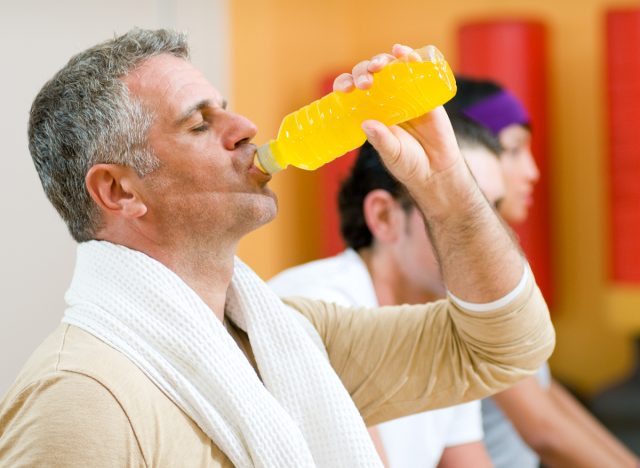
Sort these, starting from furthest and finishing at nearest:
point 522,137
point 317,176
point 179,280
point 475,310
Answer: point 317,176 < point 522,137 < point 475,310 < point 179,280

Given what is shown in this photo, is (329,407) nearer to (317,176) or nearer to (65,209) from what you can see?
(65,209)

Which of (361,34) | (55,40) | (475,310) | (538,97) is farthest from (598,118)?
(475,310)

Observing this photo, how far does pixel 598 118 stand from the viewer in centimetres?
350

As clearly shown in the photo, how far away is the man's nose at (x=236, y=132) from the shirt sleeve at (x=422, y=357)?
0.97 ft

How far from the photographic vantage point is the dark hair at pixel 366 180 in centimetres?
195

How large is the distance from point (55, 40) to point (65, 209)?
145cm

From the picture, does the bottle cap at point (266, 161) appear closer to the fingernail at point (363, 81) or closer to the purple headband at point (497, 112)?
the fingernail at point (363, 81)

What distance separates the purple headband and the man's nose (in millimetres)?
950

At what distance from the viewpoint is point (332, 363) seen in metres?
1.45

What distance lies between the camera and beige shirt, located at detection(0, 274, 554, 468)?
104 centimetres

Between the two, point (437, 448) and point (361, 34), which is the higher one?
point (361, 34)

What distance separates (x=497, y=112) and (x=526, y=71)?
1102mm

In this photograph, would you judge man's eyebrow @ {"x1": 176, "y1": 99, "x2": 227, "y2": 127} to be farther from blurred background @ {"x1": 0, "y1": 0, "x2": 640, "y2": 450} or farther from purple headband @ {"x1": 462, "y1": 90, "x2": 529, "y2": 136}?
blurred background @ {"x1": 0, "y1": 0, "x2": 640, "y2": 450}

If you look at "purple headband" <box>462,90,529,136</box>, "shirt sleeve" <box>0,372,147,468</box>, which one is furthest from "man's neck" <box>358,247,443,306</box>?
"shirt sleeve" <box>0,372,147,468</box>
